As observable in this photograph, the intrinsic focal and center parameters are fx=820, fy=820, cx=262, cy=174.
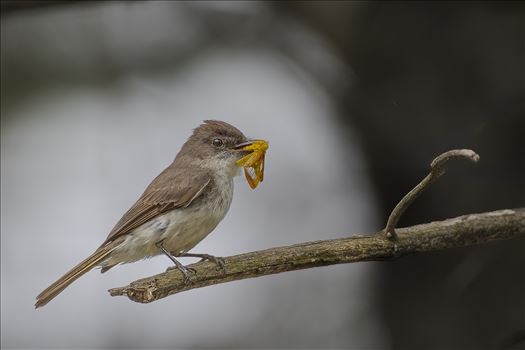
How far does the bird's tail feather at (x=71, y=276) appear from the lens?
5.34 meters

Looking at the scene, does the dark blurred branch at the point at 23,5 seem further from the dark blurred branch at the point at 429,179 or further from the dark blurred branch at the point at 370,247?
the dark blurred branch at the point at 429,179

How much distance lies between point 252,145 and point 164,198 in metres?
0.83

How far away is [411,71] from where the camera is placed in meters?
6.55

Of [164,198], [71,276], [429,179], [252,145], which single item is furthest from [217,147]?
[429,179]

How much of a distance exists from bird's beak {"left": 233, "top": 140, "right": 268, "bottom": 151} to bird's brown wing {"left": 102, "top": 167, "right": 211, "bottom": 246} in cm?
41

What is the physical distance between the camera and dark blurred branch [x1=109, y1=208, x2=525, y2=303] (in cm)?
407

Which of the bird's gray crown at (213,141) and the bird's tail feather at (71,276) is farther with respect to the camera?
the bird's gray crown at (213,141)

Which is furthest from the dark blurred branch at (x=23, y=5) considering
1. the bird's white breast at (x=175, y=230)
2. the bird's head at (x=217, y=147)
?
the bird's white breast at (x=175, y=230)

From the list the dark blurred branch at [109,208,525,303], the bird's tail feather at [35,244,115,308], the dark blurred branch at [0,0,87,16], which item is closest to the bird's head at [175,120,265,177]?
the bird's tail feather at [35,244,115,308]

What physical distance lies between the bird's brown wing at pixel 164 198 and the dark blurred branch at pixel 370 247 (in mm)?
1522

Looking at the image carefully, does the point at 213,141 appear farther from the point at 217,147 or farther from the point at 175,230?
the point at 175,230

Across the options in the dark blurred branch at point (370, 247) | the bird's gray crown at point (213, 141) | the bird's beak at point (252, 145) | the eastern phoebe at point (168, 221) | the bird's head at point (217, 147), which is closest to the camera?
the dark blurred branch at point (370, 247)

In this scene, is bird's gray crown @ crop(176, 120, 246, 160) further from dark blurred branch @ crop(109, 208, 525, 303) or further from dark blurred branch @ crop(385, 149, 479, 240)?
dark blurred branch @ crop(385, 149, 479, 240)

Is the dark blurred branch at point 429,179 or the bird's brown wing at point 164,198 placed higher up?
the bird's brown wing at point 164,198
